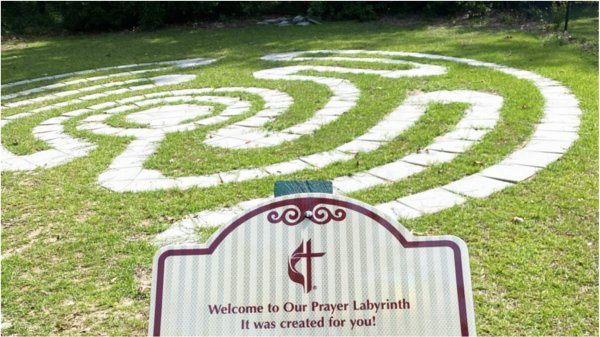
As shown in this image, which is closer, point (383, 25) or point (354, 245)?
point (354, 245)

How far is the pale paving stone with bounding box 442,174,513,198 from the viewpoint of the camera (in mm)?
3447

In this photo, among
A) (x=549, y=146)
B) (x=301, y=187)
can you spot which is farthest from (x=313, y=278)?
(x=549, y=146)

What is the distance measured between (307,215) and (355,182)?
2.39m

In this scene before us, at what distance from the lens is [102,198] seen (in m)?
3.63

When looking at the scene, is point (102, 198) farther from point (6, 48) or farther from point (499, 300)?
point (6, 48)

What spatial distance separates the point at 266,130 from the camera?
503cm

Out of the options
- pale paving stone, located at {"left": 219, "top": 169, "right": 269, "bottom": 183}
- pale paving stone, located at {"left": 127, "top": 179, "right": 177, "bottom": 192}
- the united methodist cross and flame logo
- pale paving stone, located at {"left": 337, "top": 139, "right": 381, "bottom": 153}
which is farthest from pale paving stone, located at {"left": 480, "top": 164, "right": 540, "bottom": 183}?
the united methodist cross and flame logo

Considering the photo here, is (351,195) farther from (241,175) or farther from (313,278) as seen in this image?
(313,278)

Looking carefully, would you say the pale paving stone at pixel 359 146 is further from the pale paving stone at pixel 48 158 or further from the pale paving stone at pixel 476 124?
the pale paving stone at pixel 48 158

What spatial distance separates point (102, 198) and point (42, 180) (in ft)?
2.39

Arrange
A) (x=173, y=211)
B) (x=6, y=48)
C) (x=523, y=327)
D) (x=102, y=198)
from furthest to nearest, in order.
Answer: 1. (x=6, y=48)
2. (x=102, y=198)
3. (x=173, y=211)
4. (x=523, y=327)

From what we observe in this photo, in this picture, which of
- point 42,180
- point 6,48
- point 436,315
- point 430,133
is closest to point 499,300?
point 436,315

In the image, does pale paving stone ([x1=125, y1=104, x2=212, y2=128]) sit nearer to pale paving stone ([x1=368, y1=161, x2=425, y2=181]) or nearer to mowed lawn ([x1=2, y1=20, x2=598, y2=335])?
mowed lawn ([x1=2, y1=20, x2=598, y2=335])

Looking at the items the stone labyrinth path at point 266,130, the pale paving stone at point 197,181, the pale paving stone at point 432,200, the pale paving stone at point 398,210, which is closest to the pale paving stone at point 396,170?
the stone labyrinth path at point 266,130
